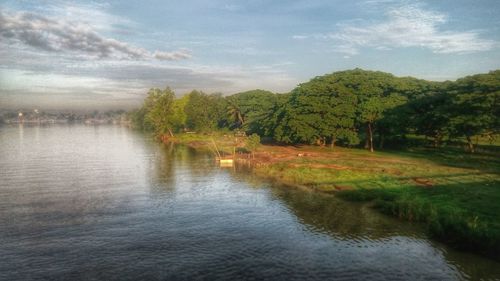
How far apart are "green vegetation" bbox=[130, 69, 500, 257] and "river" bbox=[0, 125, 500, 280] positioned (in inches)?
153

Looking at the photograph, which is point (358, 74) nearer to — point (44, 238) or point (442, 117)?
point (442, 117)

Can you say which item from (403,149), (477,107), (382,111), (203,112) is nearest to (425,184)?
(477,107)

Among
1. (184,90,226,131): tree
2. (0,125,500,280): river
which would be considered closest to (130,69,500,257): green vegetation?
(0,125,500,280): river

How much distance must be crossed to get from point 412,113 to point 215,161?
4221 centimetres

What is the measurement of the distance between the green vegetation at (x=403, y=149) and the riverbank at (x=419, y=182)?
0.10m

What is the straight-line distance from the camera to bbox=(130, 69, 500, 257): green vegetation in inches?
1612

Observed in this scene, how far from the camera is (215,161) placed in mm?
88250

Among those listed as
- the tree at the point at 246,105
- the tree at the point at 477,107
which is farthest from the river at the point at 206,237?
the tree at the point at 246,105

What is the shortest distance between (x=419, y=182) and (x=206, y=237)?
31242mm

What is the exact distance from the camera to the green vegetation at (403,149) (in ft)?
134

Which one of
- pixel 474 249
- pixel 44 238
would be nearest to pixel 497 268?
pixel 474 249

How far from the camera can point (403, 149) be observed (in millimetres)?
92438

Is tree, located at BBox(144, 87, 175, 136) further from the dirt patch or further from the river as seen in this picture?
the dirt patch

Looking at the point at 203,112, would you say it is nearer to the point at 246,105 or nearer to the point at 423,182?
the point at 246,105
